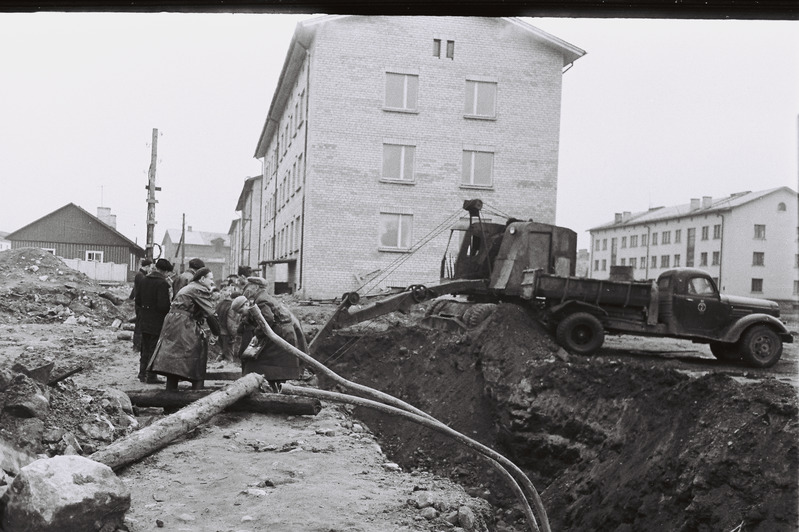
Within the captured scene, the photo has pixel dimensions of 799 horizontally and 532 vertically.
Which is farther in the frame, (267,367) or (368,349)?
(368,349)

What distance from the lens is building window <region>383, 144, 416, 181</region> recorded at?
22.8 meters

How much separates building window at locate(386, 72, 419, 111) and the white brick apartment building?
1.4 inches

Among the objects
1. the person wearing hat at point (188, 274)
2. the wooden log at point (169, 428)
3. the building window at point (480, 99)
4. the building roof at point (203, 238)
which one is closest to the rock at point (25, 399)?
the wooden log at point (169, 428)

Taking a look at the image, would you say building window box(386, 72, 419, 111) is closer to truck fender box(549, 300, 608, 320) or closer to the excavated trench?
the excavated trench

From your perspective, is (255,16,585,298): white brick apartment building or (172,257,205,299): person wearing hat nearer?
(172,257,205,299): person wearing hat

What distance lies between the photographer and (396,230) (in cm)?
2238

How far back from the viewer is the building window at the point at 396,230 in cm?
2206

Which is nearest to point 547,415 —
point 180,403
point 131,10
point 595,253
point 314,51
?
point 180,403

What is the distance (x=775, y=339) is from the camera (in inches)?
503

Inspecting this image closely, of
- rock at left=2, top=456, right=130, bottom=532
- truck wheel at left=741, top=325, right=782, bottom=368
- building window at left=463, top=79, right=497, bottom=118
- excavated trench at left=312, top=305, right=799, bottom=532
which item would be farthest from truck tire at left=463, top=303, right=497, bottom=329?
building window at left=463, top=79, right=497, bottom=118

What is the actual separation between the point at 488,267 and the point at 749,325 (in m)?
5.07

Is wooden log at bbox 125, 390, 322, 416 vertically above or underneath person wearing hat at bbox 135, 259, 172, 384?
underneath

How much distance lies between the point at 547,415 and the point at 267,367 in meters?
4.38

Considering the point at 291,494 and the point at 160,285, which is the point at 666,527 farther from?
the point at 160,285
